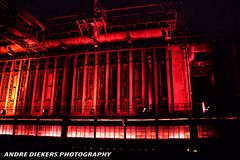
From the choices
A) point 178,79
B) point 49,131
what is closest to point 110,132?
point 49,131

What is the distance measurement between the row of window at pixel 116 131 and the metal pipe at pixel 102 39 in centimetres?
859

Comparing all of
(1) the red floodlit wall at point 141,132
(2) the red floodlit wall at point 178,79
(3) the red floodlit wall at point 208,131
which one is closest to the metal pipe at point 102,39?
(2) the red floodlit wall at point 178,79

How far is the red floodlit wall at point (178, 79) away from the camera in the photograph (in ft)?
73.3

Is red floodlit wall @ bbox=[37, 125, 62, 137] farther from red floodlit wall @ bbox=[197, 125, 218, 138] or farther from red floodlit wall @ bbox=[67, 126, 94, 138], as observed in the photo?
red floodlit wall @ bbox=[197, 125, 218, 138]

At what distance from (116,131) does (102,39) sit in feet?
30.5

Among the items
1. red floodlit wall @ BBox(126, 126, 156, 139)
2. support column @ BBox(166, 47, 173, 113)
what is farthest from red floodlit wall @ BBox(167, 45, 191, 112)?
red floodlit wall @ BBox(126, 126, 156, 139)

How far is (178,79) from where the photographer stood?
2300 cm

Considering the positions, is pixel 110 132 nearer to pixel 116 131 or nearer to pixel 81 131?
pixel 116 131

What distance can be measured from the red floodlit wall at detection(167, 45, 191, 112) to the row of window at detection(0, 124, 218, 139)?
7.01 feet

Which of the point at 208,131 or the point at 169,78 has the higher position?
the point at 169,78

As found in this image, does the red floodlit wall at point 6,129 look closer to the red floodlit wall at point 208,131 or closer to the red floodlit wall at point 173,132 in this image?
the red floodlit wall at point 173,132

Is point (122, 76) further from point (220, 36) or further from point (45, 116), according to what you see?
point (220, 36)

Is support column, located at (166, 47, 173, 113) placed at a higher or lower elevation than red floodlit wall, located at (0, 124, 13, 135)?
higher

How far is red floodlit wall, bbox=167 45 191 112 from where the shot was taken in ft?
73.3
